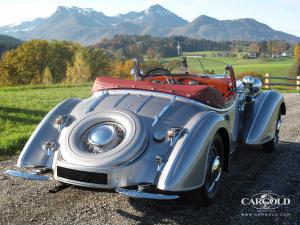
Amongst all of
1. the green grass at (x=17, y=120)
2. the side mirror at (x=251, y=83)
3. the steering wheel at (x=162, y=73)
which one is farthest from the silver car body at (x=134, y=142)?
the green grass at (x=17, y=120)

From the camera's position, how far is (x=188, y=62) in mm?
7055

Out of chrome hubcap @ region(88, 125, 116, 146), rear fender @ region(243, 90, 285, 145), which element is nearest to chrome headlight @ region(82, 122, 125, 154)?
chrome hubcap @ region(88, 125, 116, 146)

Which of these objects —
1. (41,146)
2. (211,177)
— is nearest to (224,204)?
(211,177)

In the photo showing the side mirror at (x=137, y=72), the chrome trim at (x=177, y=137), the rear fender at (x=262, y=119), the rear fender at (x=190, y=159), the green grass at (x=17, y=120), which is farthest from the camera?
the green grass at (x=17, y=120)

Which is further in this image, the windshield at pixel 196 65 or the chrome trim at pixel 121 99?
the windshield at pixel 196 65

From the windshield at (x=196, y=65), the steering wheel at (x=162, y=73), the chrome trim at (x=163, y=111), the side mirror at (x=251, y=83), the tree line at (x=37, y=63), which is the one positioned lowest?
the tree line at (x=37, y=63)

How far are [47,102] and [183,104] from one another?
8522 millimetres

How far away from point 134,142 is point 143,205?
841mm

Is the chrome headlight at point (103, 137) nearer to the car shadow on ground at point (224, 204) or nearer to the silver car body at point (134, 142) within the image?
the silver car body at point (134, 142)

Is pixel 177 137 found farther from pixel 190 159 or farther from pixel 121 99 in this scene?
pixel 121 99

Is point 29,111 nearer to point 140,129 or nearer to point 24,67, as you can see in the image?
point 140,129

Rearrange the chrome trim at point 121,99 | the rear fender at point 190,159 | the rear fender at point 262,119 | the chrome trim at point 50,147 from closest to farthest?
the rear fender at point 190,159 < the chrome trim at point 50,147 < the chrome trim at point 121,99 < the rear fender at point 262,119

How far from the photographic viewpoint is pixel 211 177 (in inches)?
177

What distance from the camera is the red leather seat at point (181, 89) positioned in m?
4.72
